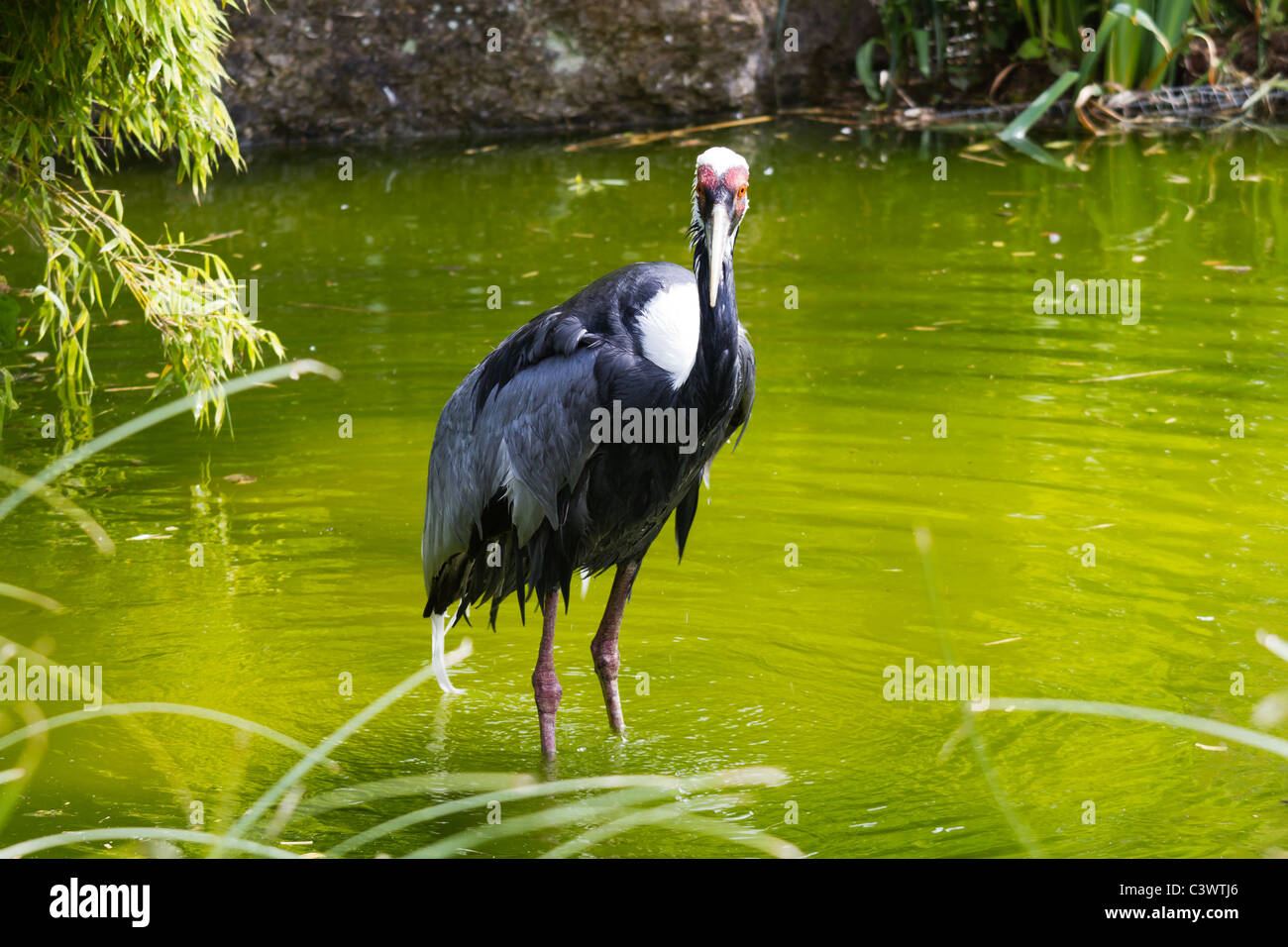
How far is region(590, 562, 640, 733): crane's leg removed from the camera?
475 centimetres

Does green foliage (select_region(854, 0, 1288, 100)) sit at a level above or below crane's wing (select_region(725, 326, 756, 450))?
above

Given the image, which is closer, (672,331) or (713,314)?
(713,314)

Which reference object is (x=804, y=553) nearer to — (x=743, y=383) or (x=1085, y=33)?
(x=743, y=383)

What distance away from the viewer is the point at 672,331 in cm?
421

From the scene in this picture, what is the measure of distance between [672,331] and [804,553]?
1.86 meters

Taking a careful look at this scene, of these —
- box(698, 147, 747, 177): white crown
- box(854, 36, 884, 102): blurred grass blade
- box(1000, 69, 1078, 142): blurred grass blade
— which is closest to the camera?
box(698, 147, 747, 177): white crown

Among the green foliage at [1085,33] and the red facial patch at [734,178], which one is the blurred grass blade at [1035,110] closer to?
the green foliage at [1085,33]

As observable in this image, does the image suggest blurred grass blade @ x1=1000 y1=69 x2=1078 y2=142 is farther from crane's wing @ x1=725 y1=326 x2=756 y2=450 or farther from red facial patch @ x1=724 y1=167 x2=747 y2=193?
red facial patch @ x1=724 y1=167 x2=747 y2=193

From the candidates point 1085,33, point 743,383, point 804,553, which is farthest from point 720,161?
point 1085,33

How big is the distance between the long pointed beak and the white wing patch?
0.87 ft

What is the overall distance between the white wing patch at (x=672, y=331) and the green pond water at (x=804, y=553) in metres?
1.14

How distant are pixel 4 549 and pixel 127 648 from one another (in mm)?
1124

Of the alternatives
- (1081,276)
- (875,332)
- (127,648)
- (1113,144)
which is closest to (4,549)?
(127,648)

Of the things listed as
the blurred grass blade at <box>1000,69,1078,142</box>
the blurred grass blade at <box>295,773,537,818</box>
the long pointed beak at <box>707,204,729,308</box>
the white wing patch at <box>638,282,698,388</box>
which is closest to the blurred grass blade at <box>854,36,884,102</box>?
the blurred grass blade at <box>1000,69,1078,142</box>
